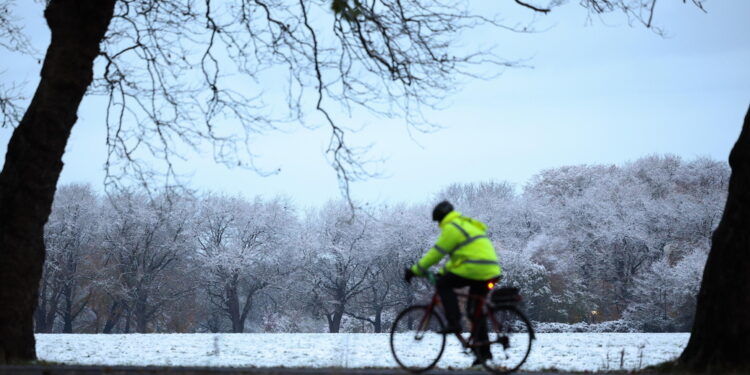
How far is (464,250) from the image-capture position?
7.77 metres

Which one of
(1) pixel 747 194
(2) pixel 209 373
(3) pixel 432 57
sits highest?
(3) pixel 432 57

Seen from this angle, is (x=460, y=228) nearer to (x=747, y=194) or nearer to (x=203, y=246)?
(x=747, y=194)

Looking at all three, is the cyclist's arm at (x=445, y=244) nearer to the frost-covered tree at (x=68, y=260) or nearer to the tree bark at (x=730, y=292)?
the tree bark at (x=730, y=292)

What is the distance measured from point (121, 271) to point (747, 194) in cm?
4615

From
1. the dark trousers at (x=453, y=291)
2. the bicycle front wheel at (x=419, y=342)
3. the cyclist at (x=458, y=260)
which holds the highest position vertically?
the cyclist at (x=458, y=260)

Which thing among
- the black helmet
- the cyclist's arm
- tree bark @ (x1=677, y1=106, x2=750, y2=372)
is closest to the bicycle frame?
the cyclist's arm

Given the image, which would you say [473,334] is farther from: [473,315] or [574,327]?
[574,327]

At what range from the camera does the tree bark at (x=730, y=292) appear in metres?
8.79

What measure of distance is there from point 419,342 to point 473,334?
0.67 metres

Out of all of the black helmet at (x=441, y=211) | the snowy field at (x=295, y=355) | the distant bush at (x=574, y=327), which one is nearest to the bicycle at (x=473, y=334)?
the black helmet at (x=441, y=211)

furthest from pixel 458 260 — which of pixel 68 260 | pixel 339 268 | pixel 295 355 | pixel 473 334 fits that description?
pixel 68 260

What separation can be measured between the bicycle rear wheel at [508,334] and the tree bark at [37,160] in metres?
6.14

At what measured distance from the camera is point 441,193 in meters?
69.7

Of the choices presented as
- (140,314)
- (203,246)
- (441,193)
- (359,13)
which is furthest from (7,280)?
(441,193)
